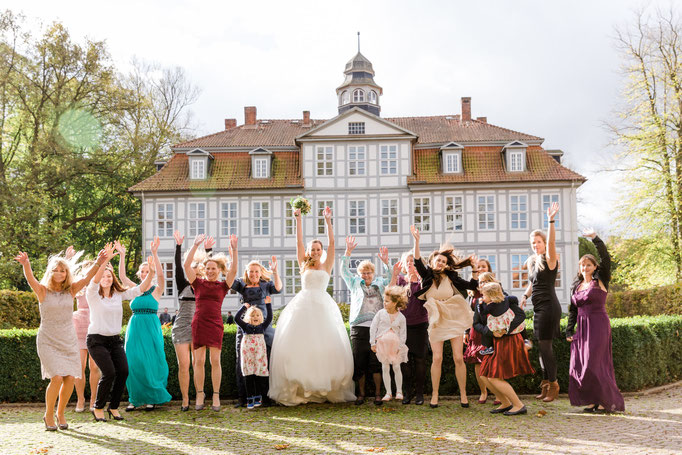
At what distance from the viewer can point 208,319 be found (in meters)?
7.68

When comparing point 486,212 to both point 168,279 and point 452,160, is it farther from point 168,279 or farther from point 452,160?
point 168,279

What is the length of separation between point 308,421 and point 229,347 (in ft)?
7.29

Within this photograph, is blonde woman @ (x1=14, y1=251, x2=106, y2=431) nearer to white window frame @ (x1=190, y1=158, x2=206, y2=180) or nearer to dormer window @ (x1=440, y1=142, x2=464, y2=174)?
white window frame @ (x1=190, y1=158, x2=206, y2=180)

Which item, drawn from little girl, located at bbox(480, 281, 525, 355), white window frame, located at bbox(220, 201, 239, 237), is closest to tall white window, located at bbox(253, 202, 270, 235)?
white window frame, located at bbox(220, 201, 239, 237)

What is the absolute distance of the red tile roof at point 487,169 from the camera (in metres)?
30.4

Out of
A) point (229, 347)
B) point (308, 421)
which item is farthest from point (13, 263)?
point (308, 421)

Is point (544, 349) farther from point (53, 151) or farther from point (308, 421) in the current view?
point (53, 151)

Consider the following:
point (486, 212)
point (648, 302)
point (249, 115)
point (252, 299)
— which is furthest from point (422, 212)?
point (252, 299)

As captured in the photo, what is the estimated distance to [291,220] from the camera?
3125 centimetres

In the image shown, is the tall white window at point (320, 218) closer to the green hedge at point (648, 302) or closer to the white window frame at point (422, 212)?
the white window frame at point (422, 212)

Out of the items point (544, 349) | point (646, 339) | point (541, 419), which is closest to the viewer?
point (541, 419)

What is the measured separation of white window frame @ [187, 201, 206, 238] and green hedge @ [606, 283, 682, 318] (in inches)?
728

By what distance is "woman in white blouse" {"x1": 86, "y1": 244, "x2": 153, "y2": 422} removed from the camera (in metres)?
7.28

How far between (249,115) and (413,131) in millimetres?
8934
